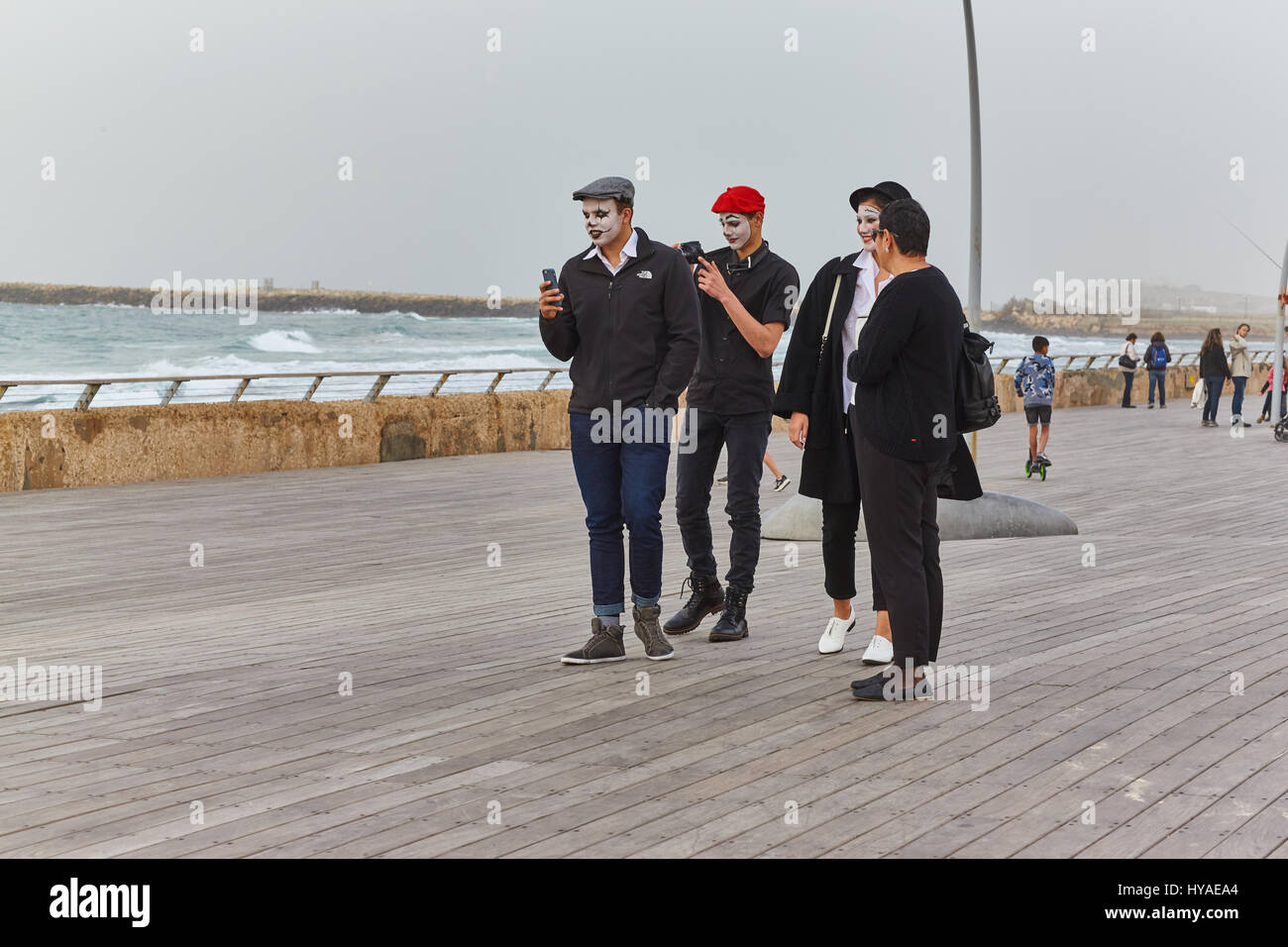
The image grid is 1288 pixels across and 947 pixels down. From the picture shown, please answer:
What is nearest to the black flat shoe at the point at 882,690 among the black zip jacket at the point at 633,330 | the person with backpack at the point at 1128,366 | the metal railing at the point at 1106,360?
the black zip jacket at the point at 633,330

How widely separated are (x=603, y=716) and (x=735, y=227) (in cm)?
250

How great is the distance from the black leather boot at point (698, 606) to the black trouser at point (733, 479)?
179 mm

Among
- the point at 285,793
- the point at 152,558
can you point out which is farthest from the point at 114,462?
the point at 285,793

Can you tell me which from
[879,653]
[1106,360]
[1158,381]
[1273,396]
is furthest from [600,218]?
[1106,360]

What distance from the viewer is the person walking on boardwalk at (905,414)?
18.4 feet

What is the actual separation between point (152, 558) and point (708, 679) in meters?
5.41

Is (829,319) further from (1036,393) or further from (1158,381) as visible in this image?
(1158,381)

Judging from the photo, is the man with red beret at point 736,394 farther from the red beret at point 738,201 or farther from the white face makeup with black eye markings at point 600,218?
the white face makeup with black eye markings at point 600,218

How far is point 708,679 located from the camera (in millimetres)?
6145

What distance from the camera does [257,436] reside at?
18141 millimetres

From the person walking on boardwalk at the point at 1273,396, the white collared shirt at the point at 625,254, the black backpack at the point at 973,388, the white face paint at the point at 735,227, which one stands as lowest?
the person walking on boardwalk at the point at 1273,396

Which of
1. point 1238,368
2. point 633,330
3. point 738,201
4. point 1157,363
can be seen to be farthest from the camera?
point 1157,363
